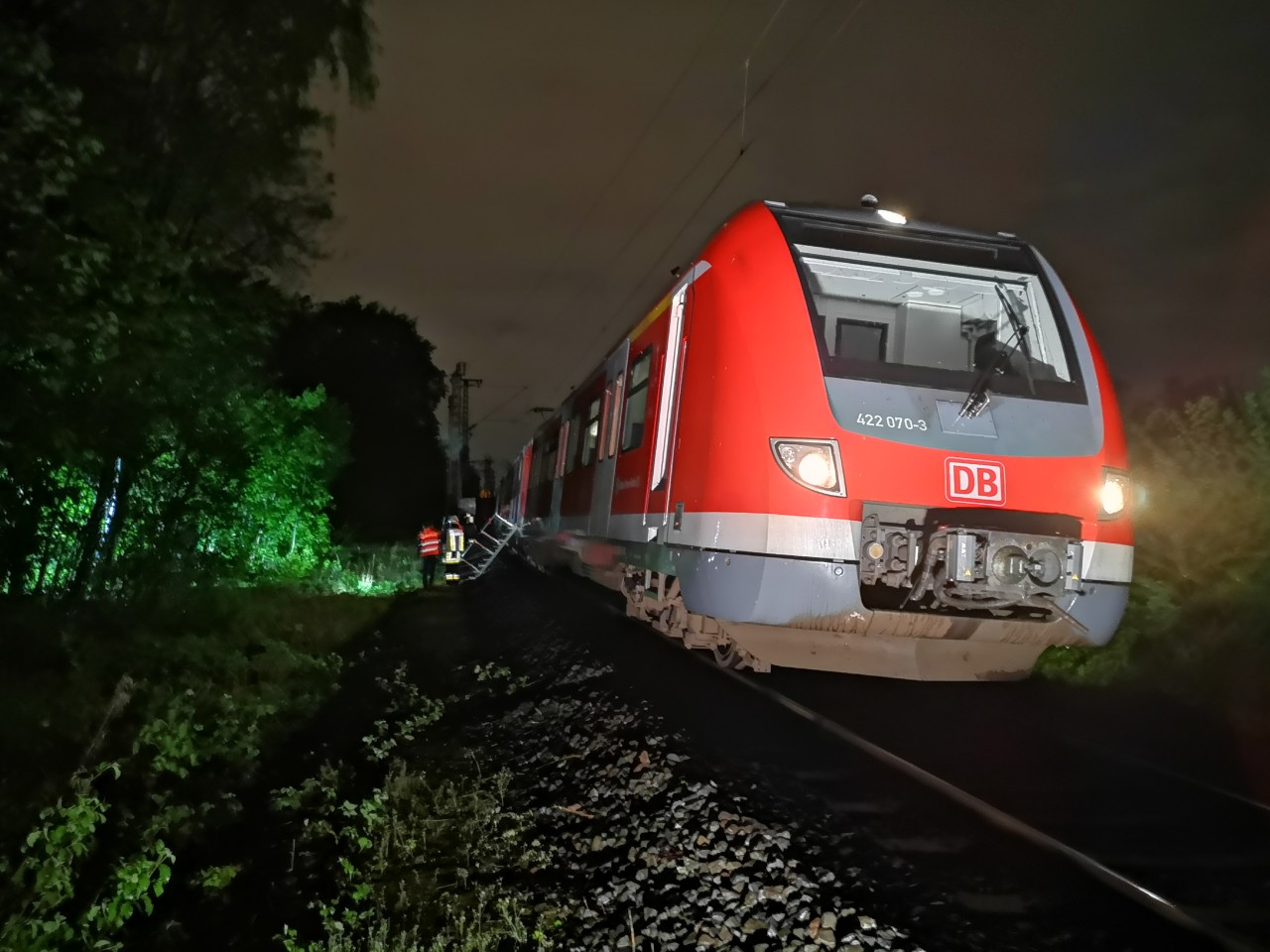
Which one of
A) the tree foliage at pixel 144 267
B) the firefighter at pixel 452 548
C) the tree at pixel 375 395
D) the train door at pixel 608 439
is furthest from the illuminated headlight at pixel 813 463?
the tree at pixel 375 395

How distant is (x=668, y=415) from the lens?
6504 mm

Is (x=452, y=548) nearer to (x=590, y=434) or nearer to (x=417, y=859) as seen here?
(x=590, y=434)

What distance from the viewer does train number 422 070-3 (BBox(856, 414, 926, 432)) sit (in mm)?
4887

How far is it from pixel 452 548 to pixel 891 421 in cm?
1412

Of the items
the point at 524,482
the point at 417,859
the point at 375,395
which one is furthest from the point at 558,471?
the point at 375,395

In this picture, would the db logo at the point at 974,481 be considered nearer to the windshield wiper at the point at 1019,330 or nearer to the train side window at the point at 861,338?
the windshield wiper at the point at 1019,330

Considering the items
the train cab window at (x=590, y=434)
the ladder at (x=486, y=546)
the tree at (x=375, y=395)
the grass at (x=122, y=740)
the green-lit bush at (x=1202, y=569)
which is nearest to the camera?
the grass at (x=122, y=740)

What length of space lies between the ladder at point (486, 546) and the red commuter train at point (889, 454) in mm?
13990

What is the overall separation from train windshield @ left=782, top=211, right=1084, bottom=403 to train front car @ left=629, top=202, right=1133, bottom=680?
0.02 metres

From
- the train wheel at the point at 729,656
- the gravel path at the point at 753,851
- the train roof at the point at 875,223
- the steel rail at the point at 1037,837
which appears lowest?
the gravel path at the point at 753,851

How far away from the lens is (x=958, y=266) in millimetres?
5688

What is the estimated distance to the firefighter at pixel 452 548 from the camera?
17.9 meters

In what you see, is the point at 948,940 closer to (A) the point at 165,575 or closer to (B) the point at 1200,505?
(B) the point at 1200,505

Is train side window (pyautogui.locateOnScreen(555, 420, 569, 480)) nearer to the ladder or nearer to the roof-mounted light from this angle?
the ladder
